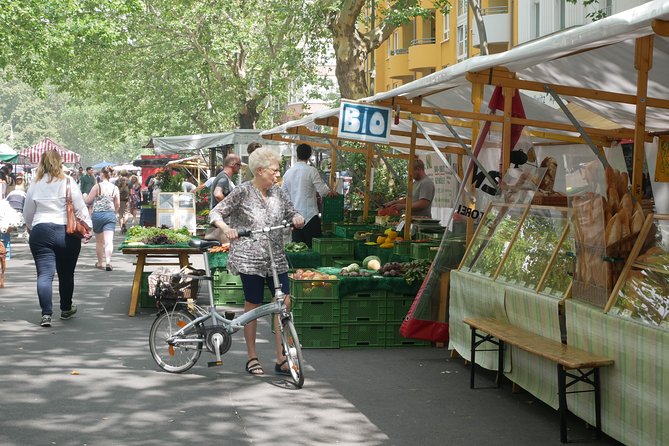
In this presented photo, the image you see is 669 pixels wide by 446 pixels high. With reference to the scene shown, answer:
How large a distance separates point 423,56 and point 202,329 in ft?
138

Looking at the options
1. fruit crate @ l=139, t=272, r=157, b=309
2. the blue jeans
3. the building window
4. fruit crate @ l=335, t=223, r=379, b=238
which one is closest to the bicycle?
the blue jeans

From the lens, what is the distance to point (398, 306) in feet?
36.7

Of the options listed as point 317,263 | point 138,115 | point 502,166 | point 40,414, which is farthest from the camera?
point 138,115

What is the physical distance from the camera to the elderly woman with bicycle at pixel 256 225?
Answer: 9266 millimetres

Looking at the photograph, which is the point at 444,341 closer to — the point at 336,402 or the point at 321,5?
the point at 336,402

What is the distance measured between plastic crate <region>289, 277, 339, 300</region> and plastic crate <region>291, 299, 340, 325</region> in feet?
0.17

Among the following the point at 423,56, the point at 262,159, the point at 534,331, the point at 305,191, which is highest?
the point at 423,56

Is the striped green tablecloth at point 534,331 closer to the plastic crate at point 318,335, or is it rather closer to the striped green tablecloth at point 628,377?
the striped green tablecloth at point 628,377

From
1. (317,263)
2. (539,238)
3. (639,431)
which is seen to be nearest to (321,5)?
(317,263)

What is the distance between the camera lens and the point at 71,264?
41.5ft

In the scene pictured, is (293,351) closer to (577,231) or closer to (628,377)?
(577,231)

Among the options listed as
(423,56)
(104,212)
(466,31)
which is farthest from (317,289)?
(423,56)

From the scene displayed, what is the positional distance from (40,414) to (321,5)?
20558 millimetres

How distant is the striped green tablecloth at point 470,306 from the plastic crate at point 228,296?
4587mm
